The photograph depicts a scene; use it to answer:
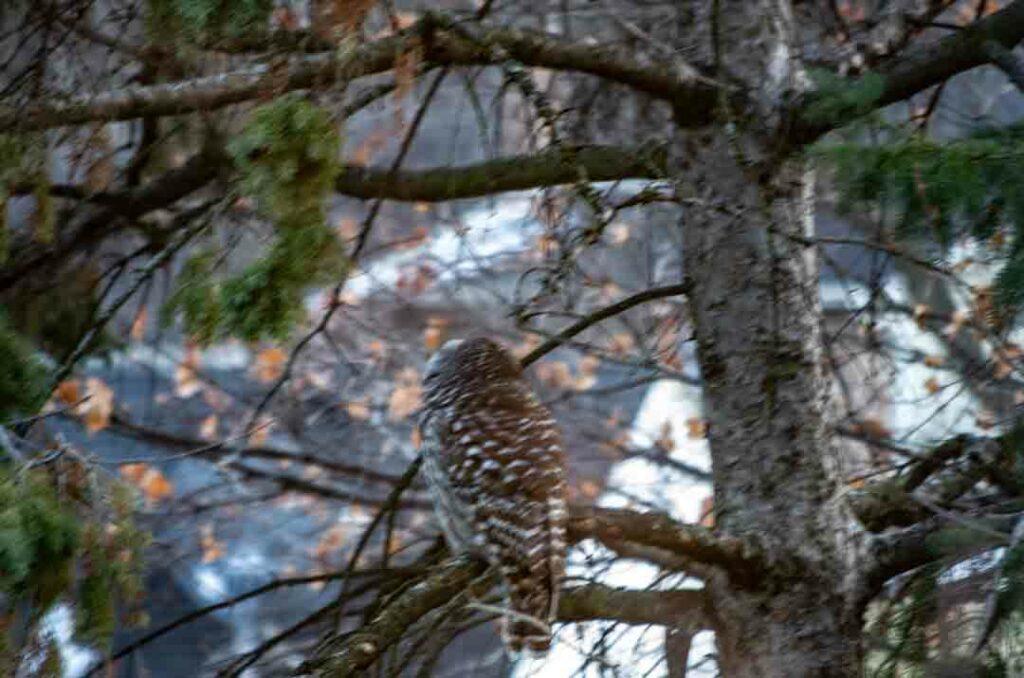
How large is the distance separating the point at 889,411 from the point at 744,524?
21.1ft

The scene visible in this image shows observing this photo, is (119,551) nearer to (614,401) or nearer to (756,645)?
(756,645)

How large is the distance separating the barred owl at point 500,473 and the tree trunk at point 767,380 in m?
0.56

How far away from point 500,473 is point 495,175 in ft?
3.55

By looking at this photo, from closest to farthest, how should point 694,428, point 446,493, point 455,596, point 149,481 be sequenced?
point 455,596
point 446,493
point 694,428
point 149,481

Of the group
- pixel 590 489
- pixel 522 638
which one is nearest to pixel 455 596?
pixel 522 638

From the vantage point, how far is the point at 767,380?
484 cm

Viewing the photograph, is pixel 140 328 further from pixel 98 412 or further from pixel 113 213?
pixel 113 213

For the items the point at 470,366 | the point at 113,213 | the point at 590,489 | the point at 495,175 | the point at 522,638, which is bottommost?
the point at 522,638

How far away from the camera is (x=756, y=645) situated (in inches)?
184

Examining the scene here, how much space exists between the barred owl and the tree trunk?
1.85ft

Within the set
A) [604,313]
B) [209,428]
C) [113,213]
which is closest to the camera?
[604,313]

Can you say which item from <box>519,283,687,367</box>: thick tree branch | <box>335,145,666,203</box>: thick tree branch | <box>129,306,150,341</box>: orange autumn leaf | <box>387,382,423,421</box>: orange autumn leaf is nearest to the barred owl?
<box>519,283,687,367</box>: thick tree branch

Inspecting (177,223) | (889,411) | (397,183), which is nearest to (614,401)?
(889,411)

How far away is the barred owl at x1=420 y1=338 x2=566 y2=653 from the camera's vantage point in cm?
445
